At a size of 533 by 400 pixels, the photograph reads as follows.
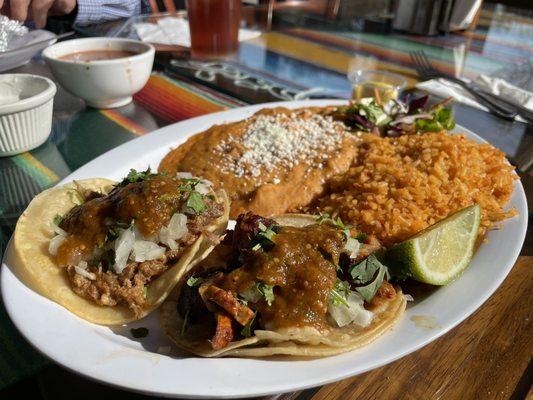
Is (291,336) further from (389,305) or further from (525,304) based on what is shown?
(525,304)

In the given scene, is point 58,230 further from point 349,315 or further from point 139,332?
point 349,315

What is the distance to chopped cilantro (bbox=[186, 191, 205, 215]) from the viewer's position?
154cm

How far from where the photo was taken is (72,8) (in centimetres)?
419

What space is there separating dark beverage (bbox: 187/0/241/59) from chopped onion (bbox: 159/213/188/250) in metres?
2.46

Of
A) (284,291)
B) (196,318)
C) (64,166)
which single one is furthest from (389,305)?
(64,166)

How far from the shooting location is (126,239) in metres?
1.44

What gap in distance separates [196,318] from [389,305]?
23.7 inches

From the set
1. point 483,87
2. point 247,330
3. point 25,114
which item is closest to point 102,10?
point 25,114

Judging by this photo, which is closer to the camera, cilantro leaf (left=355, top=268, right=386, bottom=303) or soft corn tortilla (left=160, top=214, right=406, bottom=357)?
soft corn tortilla (left=160, top=214, right=406, bottom=357)

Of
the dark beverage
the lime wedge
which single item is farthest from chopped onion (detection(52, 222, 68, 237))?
the dark beverage

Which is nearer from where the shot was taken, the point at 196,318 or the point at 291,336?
the point at 291,336

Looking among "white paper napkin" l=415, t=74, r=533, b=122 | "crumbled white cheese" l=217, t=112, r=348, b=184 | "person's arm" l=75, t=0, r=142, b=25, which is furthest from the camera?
"person's arm" l=75, t=0, r=142, b=25

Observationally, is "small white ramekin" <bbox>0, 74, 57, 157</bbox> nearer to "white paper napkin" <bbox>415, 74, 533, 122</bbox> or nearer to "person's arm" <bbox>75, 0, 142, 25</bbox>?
"person's arm" <bbox>75, 0, 142, 25</bbox>

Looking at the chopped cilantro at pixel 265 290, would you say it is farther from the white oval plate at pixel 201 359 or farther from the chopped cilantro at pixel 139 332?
the chopped cilantro at pixel 139 332
